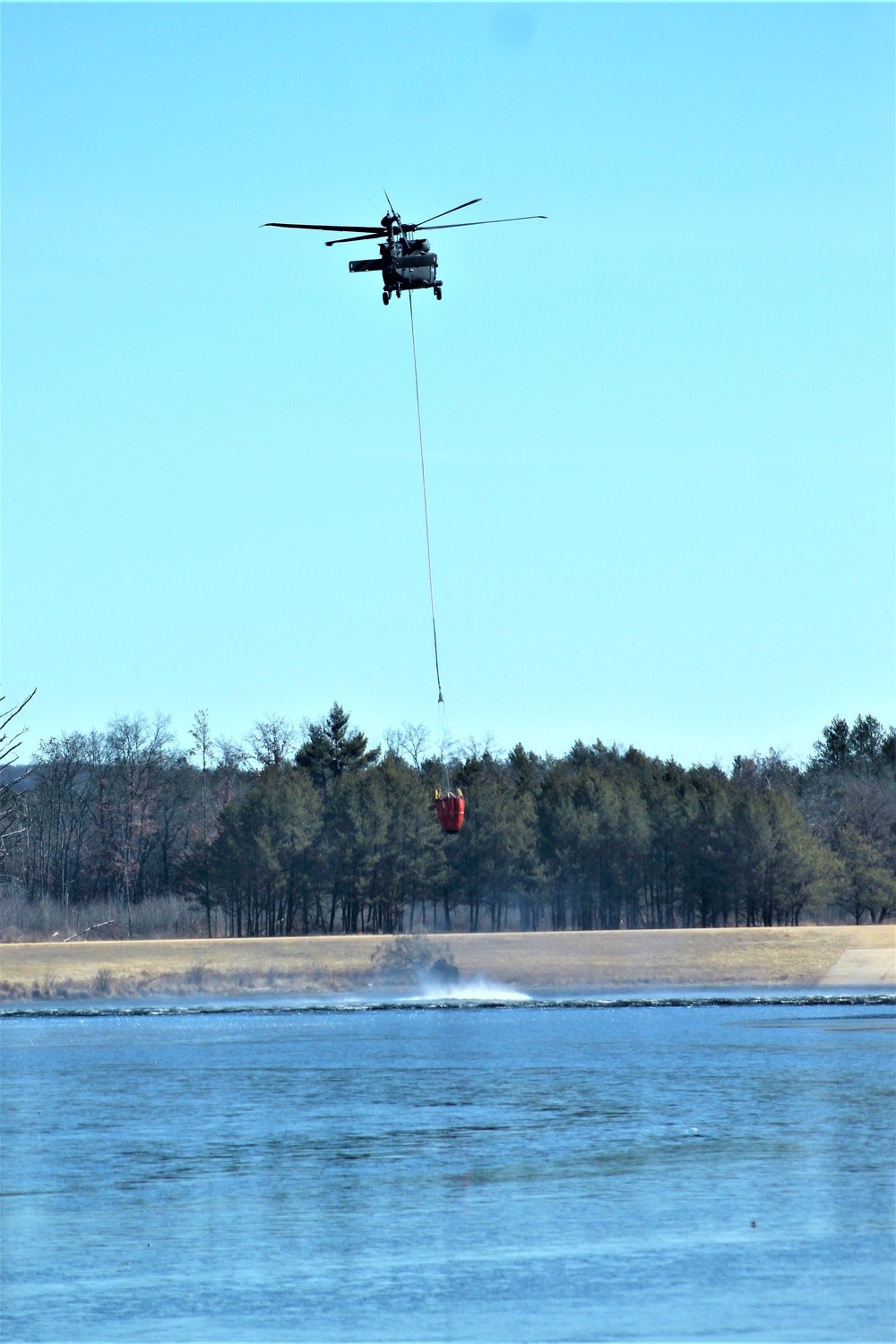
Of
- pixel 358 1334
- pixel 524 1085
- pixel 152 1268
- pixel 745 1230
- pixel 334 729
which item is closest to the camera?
pixel 358 1334

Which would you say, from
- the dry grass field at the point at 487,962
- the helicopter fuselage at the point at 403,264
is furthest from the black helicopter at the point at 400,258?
the dry grass field at the point at 487,962

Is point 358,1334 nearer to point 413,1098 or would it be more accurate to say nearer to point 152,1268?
point 152,1268

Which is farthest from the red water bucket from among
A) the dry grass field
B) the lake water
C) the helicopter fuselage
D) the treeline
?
the treeline

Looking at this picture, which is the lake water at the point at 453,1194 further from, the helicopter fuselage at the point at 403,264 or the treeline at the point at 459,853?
the treeline at the point at 459,853

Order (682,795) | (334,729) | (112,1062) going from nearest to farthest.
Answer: (112,1062) < (682,795) < (334,729)

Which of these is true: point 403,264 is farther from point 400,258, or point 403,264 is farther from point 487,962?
point 487,962

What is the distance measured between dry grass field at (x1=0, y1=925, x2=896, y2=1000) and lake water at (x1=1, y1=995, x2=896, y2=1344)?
1046 inches

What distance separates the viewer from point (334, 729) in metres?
110

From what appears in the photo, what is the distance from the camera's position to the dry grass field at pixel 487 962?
229 ft

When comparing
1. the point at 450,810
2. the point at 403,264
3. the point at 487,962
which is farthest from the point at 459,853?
the point at 403,264

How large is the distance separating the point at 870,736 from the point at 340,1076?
330ft

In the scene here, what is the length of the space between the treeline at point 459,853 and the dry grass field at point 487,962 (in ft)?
47.8

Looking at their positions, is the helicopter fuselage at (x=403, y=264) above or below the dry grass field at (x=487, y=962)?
above

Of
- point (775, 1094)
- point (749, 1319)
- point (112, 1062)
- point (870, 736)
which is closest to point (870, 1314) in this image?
point (749, 1319)
